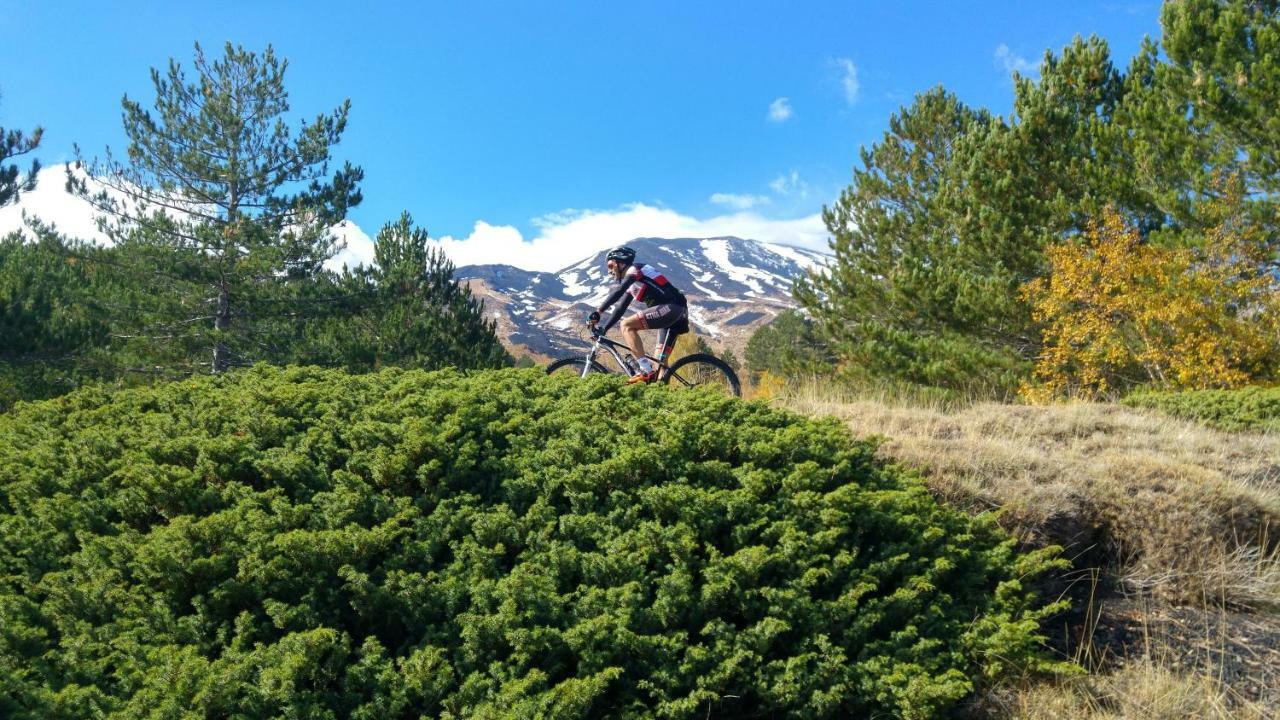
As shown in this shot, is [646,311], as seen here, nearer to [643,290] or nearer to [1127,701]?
[643,290]

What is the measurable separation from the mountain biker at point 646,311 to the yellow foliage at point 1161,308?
10.7m

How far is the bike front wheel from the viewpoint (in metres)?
7.45

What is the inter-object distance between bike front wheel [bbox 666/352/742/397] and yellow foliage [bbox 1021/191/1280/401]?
10035mm

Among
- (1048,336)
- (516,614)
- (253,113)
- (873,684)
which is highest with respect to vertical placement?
(253,113)

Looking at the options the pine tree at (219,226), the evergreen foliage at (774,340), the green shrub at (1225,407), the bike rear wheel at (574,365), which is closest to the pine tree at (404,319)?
the pine tree at (219,226)

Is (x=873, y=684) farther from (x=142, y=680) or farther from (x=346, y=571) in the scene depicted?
(x=142, y=680)

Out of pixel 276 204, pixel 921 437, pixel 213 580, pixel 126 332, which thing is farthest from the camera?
pixel 276 204

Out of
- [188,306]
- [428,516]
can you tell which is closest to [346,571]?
[428,516]

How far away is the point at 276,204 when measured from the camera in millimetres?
20453

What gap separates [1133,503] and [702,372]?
4208 mm

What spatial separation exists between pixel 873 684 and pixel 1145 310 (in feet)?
52.0

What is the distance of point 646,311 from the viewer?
7.36 meters

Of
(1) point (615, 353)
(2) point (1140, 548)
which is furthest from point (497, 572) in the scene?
(1) point (615, 353)

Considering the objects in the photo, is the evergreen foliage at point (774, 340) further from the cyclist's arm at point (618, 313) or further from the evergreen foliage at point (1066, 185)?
the cyclist's arm at point (618, 313)
